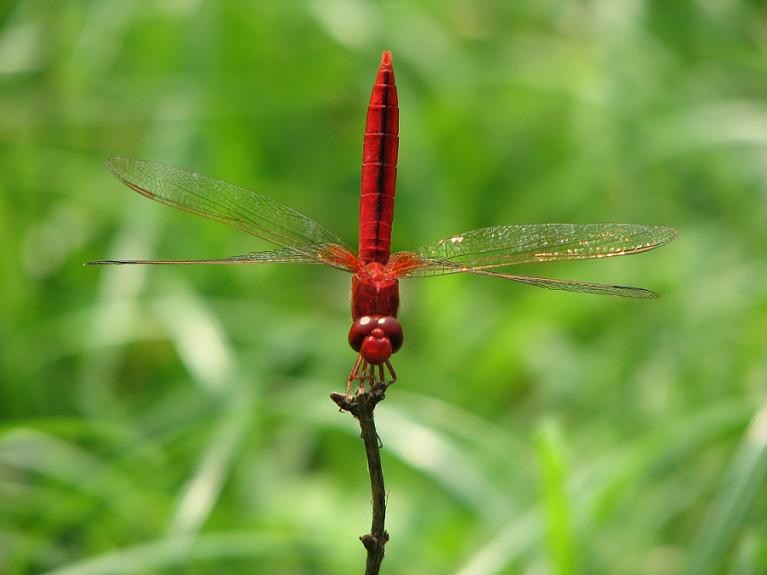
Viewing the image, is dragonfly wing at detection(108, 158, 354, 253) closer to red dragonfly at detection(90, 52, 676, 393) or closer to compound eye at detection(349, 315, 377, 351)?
red dragonfly at detection(90, 52, 676, 393)

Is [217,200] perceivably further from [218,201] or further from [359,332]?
[359,332]

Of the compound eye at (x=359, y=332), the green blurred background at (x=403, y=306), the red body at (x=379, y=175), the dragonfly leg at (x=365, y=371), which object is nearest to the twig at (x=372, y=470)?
the dragonfly leg at (x=365, y=371)

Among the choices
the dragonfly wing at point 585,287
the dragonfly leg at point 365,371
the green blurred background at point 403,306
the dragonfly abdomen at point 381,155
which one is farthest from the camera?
the green blurred background at point 403,306

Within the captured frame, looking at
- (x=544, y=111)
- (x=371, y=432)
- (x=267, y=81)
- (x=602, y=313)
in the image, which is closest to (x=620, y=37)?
(x=544, y=111)

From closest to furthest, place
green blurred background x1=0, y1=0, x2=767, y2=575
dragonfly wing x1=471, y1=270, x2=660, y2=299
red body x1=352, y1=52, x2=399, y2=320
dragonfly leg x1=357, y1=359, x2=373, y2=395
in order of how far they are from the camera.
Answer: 1. dragonfly leg x1=357, y1=359, x2=373, y2=395
2. dragonfly wing x1=471, y1=270, x2=660, y2=299
3. red body x1=352, y1=52, x2=399, y2=320
4. green blurred background x1=0, y1=0, x2=767, y2=575

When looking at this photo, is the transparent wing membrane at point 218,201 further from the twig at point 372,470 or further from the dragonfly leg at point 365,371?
the twig at point 372,470

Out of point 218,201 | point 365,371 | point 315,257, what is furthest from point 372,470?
point 218,201

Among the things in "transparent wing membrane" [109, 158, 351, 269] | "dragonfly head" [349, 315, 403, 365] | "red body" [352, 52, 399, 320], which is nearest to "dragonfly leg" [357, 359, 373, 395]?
"dragonfly head" [349, 315, 403, 365]
